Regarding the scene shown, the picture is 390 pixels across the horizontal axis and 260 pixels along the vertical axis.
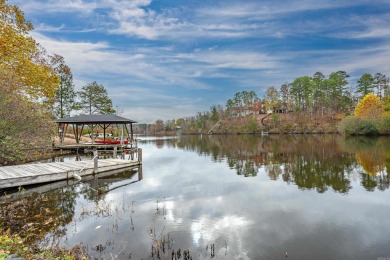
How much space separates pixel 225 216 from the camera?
9.46 m

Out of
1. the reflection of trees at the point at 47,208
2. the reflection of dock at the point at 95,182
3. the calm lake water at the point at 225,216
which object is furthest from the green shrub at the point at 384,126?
the reflection of trees at the point at 47,208

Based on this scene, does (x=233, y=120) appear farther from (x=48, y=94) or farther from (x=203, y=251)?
(x=203, y=251)

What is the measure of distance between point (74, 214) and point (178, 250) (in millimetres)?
4961

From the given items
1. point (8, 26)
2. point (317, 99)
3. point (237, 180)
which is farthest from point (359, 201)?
point (317, 99)

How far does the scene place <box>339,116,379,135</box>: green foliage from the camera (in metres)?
56.5

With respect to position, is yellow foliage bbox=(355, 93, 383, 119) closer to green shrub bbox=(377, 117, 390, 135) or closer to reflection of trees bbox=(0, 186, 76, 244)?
green shrub bbox=(377, 117, 390, 135)

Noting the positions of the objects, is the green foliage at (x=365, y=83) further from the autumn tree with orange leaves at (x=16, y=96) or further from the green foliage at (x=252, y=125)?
the autumn tree with orange leaves at (x=16, y=96)

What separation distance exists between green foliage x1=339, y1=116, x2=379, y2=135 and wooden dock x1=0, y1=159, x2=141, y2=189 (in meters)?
57.3

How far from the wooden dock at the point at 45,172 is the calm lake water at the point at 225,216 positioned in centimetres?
133

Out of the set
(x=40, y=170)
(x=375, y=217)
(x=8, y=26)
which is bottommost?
(x=375, y=217)

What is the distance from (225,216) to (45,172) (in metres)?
10.5

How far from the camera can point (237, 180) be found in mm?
15953

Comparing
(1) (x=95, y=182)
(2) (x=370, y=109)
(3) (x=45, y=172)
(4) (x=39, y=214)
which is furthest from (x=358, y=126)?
(4) (x=39, y=214)

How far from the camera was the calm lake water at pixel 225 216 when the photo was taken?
6.89 metres
